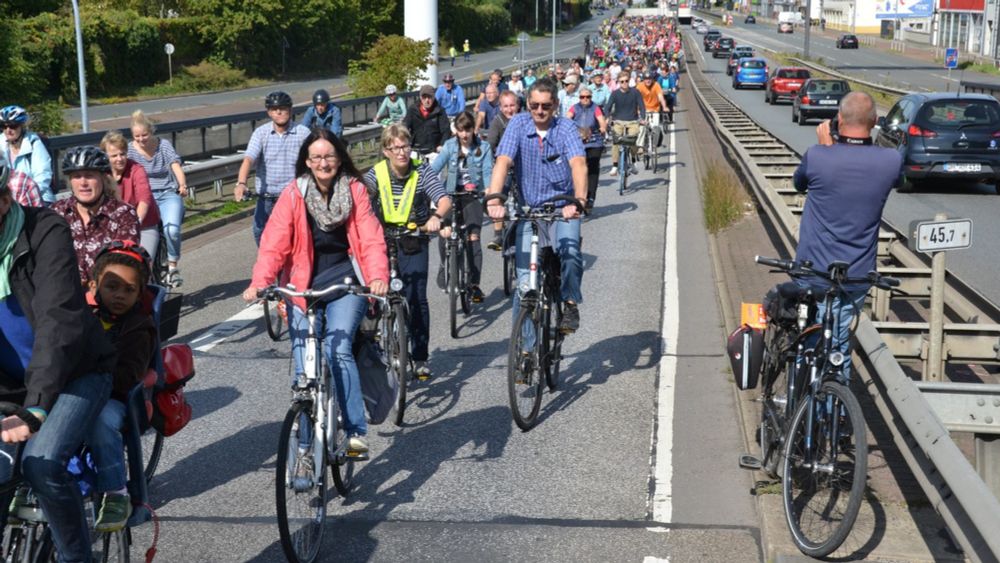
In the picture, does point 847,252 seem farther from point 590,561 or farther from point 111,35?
point 111,35

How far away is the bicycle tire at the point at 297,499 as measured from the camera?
5223 millimetres

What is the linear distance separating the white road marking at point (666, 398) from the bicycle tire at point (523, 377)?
739 millimetres

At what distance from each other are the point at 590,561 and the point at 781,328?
5.27 ft

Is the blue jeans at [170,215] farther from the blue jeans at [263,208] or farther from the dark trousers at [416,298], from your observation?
the dark trousers at [416,298]

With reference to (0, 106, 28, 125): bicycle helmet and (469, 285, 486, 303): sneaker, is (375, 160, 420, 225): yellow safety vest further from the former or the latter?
(0, 106, 28, 125): bicycle helmet

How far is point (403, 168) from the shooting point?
352 inches

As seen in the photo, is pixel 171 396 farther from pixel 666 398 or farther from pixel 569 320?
pixel 666 398

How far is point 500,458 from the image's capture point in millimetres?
7203

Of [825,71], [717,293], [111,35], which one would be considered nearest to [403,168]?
[717,293]

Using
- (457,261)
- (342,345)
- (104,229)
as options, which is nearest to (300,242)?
(342,345)

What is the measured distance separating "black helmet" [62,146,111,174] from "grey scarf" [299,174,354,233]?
3.78 feet

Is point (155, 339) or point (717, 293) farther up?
point (155, 339)

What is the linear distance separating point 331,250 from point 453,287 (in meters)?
4.49

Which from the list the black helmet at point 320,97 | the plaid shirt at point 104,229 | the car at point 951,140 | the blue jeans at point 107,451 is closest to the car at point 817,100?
the car at point 951,140
